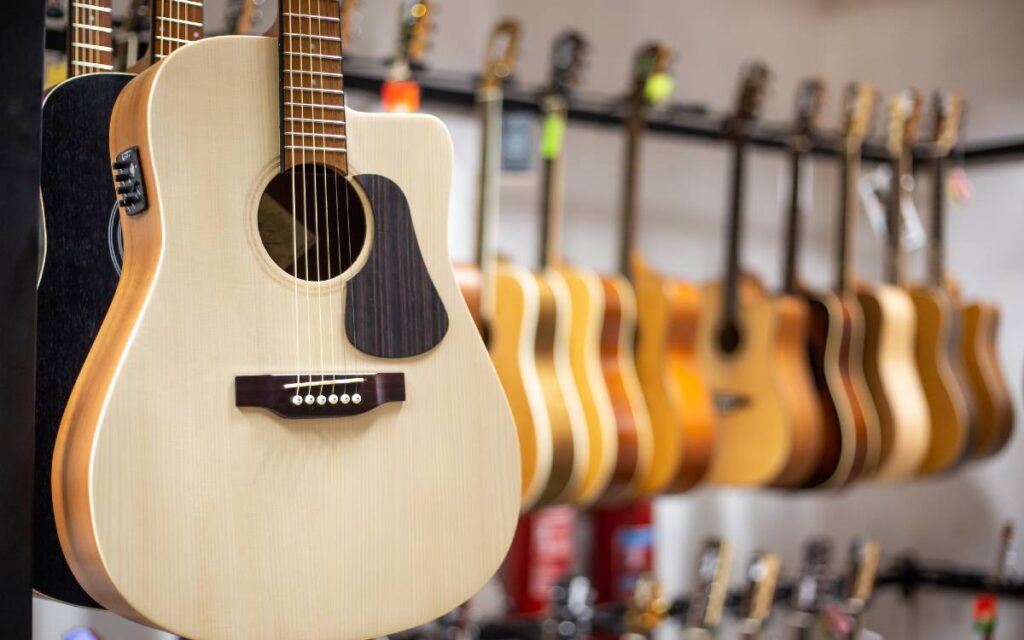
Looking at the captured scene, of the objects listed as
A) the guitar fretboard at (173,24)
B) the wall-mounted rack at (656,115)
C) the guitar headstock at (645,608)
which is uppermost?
the wall-mounted rack at (656,115)

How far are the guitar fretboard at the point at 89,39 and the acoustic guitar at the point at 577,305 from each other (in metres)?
1.21

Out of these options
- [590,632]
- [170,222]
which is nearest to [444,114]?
[590,632]

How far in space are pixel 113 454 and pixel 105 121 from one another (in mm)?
424

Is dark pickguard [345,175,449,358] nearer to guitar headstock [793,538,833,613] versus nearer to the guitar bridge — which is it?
the guitar bridge

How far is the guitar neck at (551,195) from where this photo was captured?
2607 millimetres

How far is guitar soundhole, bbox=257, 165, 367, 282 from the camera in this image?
122 cm

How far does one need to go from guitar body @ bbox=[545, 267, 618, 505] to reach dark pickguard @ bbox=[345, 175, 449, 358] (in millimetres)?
1232

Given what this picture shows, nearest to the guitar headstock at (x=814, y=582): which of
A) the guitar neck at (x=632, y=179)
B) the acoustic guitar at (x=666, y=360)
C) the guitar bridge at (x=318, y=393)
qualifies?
the acoustic guitar at (x=666, y=360)

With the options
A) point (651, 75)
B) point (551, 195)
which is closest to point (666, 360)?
point (551, 195)

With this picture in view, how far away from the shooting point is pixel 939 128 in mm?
3385

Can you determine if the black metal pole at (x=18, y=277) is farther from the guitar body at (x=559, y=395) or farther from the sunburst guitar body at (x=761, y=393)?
the sunburst guitar body at (x=761, y=393)

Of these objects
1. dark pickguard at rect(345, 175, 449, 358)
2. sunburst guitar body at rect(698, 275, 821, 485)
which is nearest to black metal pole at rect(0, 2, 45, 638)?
dark pickguard at rect(345, 175, 449, 358)

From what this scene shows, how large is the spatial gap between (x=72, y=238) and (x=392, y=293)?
0.37m

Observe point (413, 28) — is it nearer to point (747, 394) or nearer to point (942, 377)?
point (747, 394)
